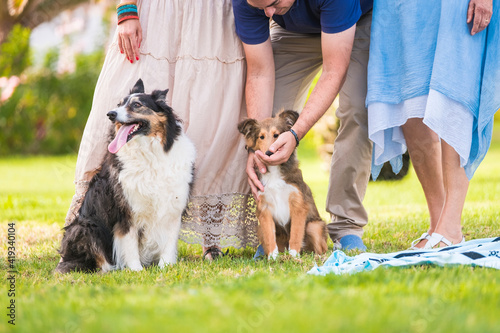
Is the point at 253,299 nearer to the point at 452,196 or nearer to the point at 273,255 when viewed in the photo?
the point at 273,255

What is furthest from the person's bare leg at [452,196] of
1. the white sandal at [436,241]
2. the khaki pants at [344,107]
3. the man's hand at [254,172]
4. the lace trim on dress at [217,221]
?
the lace trim on dress at [217,221]

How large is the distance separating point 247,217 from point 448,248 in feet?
5.07

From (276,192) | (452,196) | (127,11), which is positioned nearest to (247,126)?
(276,192)

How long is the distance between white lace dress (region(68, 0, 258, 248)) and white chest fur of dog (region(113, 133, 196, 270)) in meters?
0.30

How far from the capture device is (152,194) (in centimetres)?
357

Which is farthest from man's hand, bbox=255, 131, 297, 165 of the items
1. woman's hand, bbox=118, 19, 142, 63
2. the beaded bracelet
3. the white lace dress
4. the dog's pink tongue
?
the beaded bracelet

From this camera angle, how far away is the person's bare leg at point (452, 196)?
3689 mm

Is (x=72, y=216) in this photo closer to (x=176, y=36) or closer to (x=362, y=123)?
(x=176, y=36)

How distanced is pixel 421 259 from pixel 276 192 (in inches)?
47.9

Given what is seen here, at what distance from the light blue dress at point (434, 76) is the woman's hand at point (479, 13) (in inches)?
1.6

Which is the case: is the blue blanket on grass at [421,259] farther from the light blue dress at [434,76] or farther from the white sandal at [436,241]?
the light blue dress at [434,76]

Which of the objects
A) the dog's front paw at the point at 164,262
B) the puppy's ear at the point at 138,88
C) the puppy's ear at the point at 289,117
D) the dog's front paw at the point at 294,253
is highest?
the puppy's ear at the point at 138,88

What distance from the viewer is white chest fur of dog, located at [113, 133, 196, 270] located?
3.56 meters

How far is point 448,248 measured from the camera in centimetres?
327
